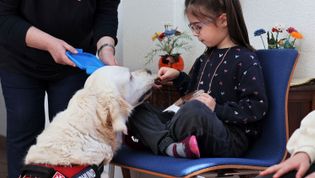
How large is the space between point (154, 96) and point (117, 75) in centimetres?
89

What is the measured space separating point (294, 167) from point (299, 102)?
1.02m

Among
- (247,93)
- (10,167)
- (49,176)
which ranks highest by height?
(247,93)

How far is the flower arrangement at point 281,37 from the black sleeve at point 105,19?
0.78m

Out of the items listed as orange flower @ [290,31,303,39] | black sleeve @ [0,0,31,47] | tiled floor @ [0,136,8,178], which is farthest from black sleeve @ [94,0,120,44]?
tiled floor @ [0,136,8,178]

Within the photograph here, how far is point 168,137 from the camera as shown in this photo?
Result: 61.0 inches

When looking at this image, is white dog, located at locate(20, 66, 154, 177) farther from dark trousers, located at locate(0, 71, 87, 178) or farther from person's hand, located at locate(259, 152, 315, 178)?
person's hand, located at locate(259, 152, 315, 178)

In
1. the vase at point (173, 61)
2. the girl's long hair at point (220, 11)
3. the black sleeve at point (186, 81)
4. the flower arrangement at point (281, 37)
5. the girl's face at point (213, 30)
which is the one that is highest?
the girl's long hair at point (220, 11)

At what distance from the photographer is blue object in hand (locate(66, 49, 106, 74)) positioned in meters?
1.62

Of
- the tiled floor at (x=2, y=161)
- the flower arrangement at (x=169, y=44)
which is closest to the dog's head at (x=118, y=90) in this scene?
the flower arrangement at (x=169, y=44)

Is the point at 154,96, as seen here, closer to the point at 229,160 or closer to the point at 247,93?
the point at 247,93

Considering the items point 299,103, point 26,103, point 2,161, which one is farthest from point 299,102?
point 2,161

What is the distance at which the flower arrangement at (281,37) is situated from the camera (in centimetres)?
218

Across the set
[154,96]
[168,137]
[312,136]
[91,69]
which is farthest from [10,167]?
[312,136]

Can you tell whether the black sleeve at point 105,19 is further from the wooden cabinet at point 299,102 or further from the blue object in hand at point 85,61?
the wooden cabinet at point 299,102
